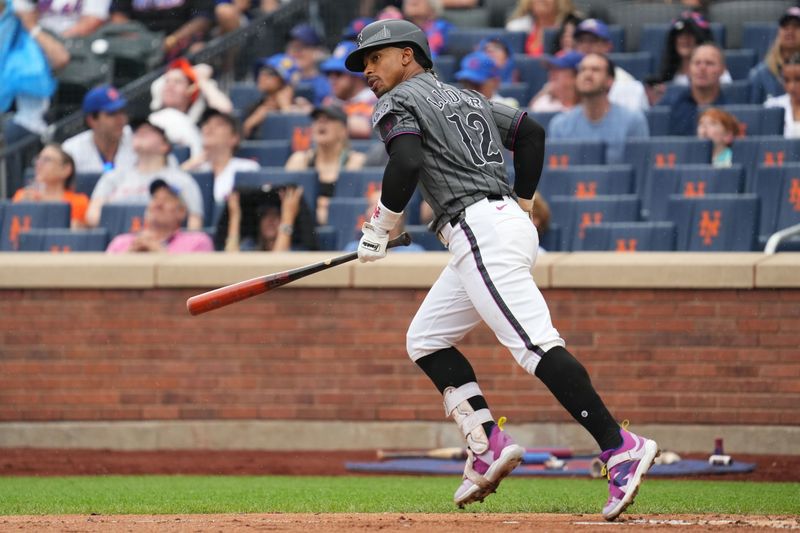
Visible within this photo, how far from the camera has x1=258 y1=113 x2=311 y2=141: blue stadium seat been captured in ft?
38.5

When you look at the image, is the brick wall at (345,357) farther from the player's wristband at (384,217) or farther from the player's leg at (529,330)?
the player's wristband at (384,217)

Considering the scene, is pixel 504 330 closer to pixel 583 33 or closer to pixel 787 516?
pixel 787 516

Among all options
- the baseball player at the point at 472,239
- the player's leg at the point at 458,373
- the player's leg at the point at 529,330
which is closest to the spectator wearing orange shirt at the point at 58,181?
the baseball player at the point at 472,239

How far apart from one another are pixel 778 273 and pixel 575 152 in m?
2.17

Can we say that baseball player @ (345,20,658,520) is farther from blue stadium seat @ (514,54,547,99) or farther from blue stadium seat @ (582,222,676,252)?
blue stadium seat @ (514,54,547,99)

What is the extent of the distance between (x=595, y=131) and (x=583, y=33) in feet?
3.98

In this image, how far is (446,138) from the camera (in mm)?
5355

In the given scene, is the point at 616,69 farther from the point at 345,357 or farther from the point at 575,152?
the point at 345,357

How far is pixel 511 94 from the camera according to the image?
11.6 metres

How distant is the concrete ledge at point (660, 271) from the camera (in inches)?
343

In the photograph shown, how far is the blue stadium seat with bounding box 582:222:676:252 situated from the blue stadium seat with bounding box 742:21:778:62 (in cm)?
257

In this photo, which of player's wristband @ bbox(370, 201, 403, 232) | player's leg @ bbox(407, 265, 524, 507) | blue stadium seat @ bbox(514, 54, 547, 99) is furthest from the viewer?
blue stadium seat @ bbox(514, 54, 547, 99)

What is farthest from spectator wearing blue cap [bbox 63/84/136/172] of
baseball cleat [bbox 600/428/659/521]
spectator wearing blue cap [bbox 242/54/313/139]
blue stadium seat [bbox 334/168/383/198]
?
baseball cleat [bbox 600/428/659/521]

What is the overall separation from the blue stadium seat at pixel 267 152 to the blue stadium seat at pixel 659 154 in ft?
9.37
